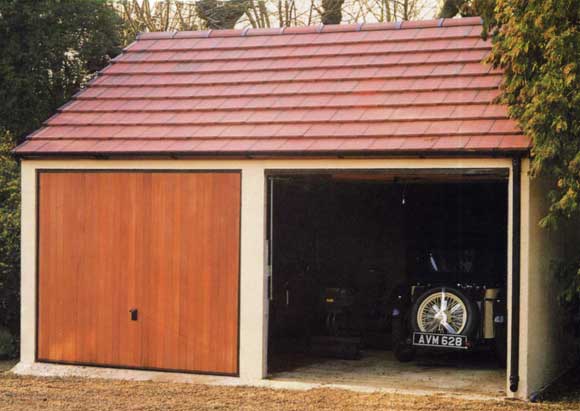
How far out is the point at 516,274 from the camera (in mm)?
10852

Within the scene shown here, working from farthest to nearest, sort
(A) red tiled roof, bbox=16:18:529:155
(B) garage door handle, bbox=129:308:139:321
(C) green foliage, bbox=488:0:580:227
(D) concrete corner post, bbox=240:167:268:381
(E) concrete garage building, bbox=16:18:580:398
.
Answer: (B) garage door handle, bbox=129:308:139:321 < (D) concrete corner post, bbox=240:167:268:381 < (A) red tiled roof, bbox=16:18:529:155 < (E) concrete garage building, bbox=16:18:580:398 < (C) green foliage, bbox=488:0:580:227

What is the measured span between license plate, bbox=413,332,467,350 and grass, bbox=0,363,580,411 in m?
1.24

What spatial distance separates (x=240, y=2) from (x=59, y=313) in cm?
1633

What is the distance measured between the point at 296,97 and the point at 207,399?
13.4ft

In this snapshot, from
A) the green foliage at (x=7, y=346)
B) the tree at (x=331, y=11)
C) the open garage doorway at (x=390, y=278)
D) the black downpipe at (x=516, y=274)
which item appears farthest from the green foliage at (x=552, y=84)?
the tree at (x=331, y=11)

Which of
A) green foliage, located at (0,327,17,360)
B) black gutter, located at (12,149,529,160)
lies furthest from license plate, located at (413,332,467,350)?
green foliage, located at (0,327,17,360)

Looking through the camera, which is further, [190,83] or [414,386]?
[190,83]

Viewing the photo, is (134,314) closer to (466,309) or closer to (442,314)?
(442,314)

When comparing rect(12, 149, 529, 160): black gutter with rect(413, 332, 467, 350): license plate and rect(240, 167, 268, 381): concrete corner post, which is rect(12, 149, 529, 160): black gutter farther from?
rect(413, 332, 467, 350): license plate

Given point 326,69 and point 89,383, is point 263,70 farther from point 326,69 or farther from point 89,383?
point 89,383

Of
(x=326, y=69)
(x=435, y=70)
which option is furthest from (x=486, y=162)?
(x=326, y=69)

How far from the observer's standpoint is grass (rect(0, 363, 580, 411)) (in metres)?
10.2

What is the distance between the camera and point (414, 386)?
11664 millimetres

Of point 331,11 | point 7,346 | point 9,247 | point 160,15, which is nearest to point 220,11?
point 160,15
